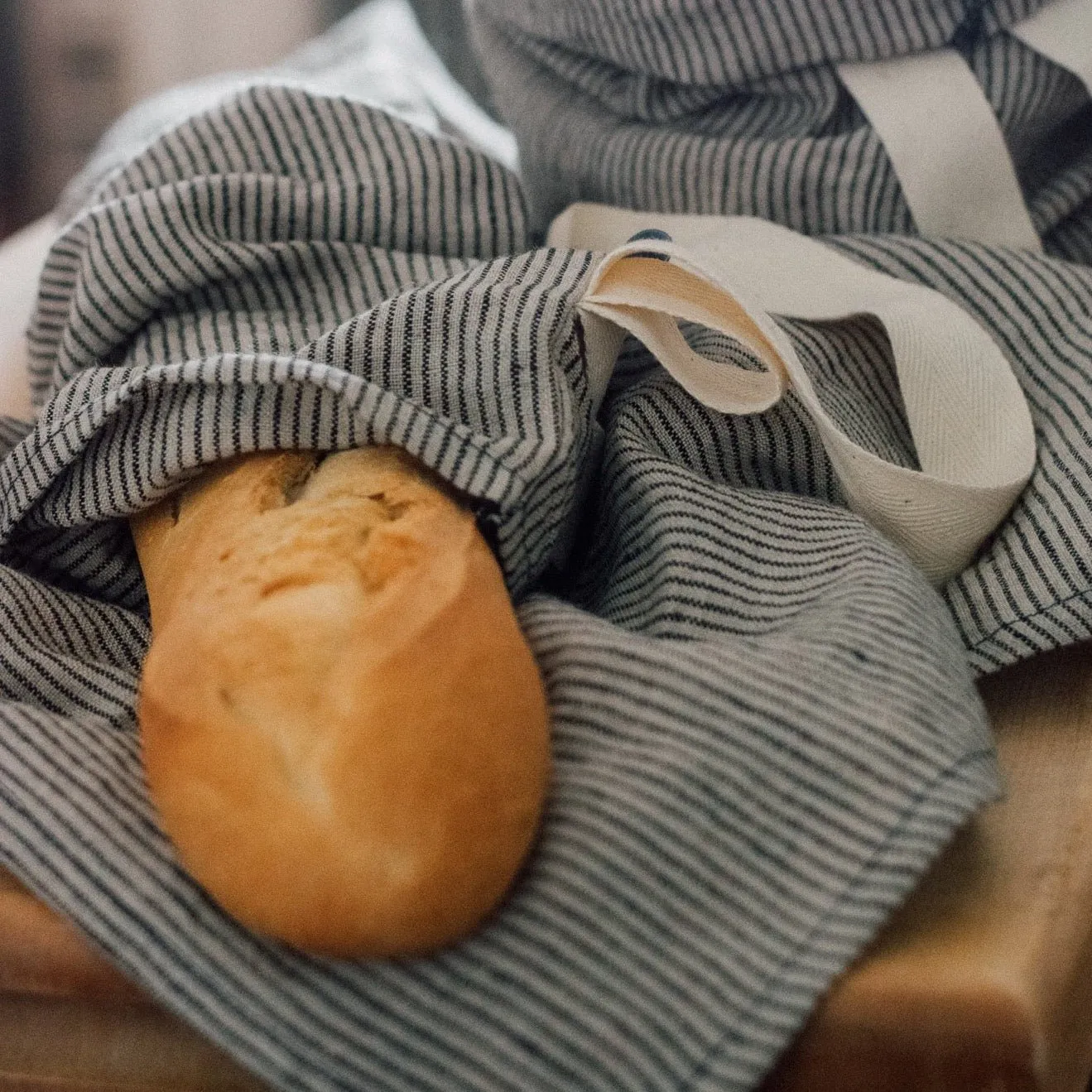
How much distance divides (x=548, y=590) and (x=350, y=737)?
0.12 m

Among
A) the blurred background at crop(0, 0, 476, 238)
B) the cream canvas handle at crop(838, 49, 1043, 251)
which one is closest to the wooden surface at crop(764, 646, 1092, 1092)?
the cream canvas handle at crop(838, 49, 1043, 251)

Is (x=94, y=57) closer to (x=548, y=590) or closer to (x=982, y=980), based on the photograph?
(x=548, y=590)

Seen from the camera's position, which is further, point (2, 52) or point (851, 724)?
point (2, 52)

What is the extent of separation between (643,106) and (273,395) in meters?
0.21

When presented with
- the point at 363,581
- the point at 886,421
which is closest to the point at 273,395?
the point at 363,581

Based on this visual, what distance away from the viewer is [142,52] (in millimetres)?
835

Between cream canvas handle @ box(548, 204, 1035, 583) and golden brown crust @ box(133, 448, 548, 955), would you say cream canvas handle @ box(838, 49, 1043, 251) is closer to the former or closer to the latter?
cream canvas handle @ box(548, 204, 1035, 583)

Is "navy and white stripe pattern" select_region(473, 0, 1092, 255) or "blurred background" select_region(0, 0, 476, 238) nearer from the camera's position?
"navy and white stripe pattern" select_region(473, 0, 1092, 255)

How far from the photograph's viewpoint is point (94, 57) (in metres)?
0.84

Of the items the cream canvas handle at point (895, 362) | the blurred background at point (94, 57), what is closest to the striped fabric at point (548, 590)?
the cream canvas handle at point (895, 362)

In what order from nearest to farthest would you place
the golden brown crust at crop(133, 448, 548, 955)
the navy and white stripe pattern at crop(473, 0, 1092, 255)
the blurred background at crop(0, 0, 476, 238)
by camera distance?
Answer: the golden brown crust at crop(133, 448, 548, 955), the navy and white stripe pattern at crop(473, 0, 1092, 255), the blurred background at crop(0, 0, 476, 238)

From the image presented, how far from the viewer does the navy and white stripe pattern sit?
1.31 ft

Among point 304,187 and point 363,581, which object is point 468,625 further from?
point 304,187

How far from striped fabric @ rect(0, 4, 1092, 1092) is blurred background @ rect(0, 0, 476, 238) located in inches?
17.4
